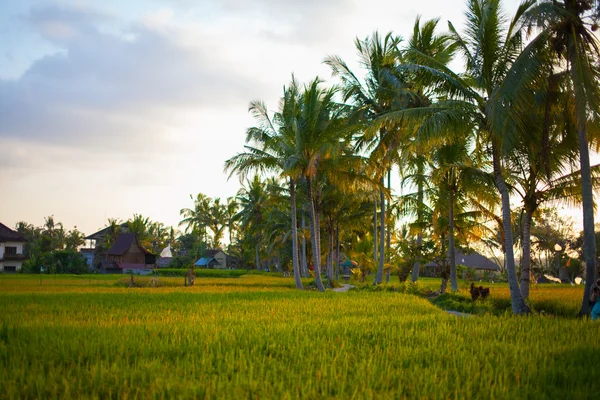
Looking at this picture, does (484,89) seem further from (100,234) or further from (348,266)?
(100,234)

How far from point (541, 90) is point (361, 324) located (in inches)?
286

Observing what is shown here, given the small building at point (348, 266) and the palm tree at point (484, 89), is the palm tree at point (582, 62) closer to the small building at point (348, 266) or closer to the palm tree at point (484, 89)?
the palm tree at point (484, 89)

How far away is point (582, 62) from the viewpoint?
1004 cm

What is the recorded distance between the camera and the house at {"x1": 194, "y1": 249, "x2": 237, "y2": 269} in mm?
64188

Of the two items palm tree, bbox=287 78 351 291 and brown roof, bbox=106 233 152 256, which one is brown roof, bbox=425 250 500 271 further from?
palm tree, bbox=287 78 351 291

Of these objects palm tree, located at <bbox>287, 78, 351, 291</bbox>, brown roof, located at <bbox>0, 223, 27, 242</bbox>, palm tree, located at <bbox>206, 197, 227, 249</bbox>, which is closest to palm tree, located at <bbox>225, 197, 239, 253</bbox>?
palm tree, located at <bbox>206, 197, 227, 249</bbox>

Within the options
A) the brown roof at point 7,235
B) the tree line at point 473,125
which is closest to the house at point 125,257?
the brown roof at point 7,235

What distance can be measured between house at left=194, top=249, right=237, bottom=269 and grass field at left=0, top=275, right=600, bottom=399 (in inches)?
2194

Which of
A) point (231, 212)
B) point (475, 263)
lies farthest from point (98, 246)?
point (475, 263)

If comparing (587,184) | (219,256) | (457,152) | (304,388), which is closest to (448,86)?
(587,184)

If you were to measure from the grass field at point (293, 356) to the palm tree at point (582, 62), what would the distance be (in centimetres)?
236

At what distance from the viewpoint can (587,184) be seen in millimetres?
10195

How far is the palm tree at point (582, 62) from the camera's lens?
32.0ft

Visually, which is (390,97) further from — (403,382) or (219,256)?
(219,256)
